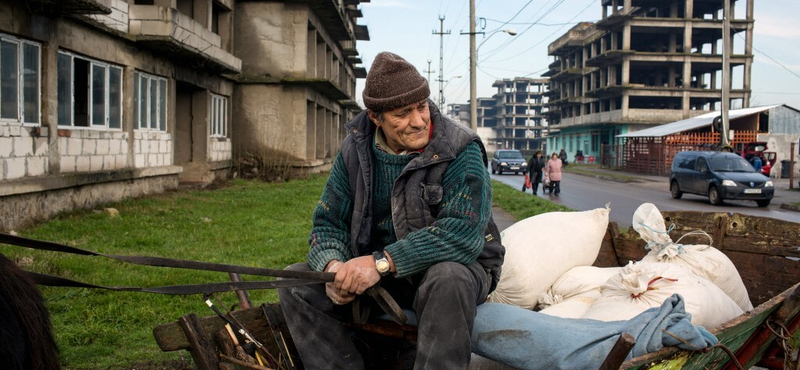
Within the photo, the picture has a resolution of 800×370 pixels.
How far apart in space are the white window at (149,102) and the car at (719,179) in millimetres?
15518

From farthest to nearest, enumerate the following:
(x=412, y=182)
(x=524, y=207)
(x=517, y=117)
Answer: (x=517, y=117) < (x=524, y=207) < (x=412, y=182)

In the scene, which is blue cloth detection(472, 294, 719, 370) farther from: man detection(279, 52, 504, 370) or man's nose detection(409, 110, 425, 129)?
man's nose detection(409, 110, 425, 129)

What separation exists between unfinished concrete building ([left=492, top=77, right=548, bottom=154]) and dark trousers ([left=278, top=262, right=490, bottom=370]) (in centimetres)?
12083

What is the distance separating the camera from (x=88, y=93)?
40.7 ft

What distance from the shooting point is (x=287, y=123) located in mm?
23516

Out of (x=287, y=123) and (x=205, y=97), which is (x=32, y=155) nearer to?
(x=205, y=97)

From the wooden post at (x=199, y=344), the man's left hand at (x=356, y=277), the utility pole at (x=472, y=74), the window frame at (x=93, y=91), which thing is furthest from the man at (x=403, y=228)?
the utility pole at (x=472, y=74)

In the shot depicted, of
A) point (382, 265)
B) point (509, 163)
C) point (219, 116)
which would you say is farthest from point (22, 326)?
point (509, 163)

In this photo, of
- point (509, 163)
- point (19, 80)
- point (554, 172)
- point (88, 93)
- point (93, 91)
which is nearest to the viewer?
point (19, 80)

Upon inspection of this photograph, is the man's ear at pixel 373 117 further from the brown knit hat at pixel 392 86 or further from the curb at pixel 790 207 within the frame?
the curb at pixel 790 207

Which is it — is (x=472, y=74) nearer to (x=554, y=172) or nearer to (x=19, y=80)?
(x=554, y=172)

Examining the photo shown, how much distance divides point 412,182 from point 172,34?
13.1m

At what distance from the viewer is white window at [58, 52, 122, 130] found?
37.6 feet

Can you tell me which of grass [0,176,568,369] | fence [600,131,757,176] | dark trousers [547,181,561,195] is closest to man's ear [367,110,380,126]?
grass [0,176,568,369]
